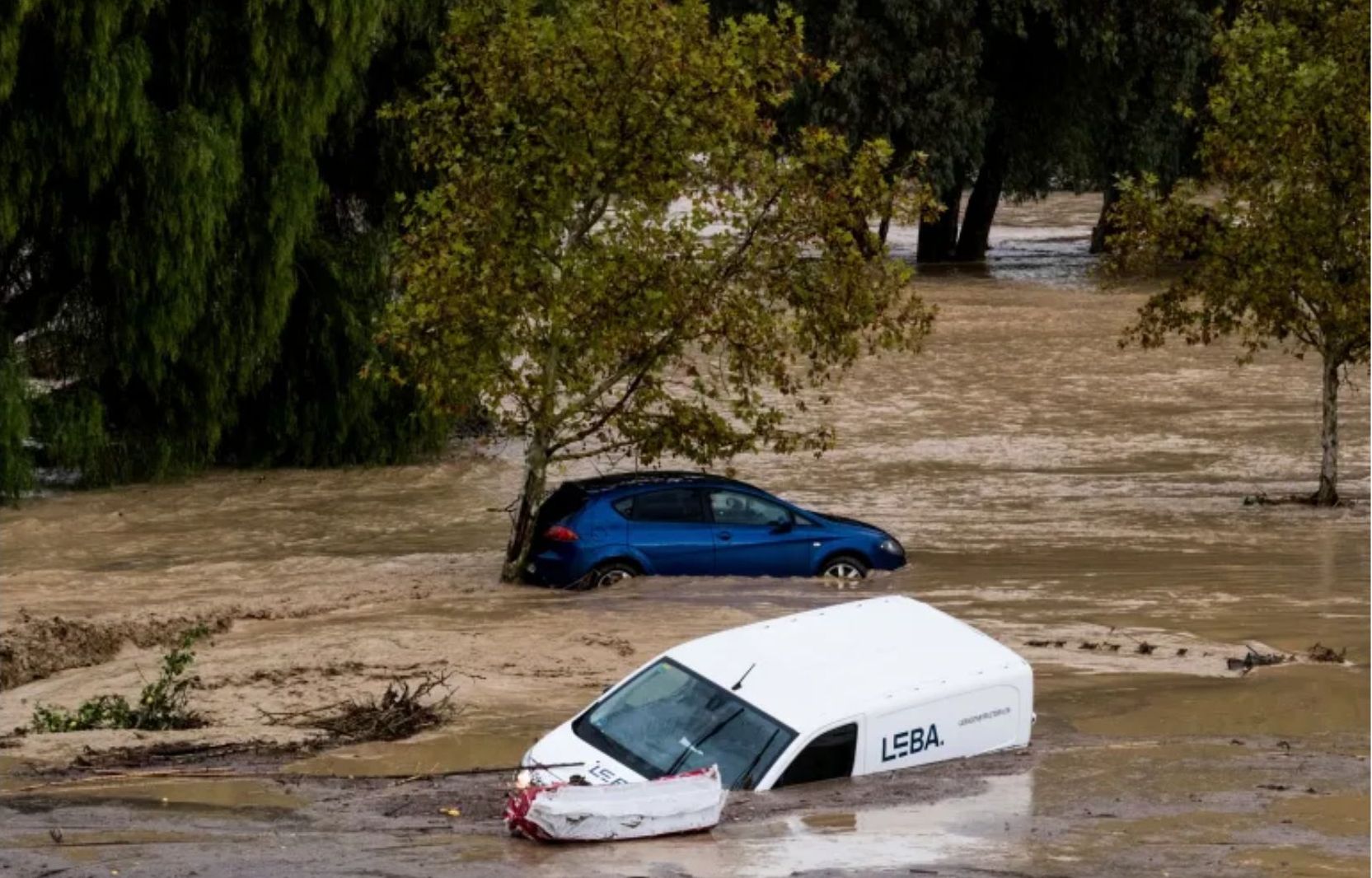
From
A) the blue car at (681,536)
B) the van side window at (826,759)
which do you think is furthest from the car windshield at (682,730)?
the blue car at (681,536)

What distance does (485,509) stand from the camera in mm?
27219

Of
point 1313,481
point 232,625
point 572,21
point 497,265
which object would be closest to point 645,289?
point 497,265

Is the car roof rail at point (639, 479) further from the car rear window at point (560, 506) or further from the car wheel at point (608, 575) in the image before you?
the car wheel at point (608, 575)

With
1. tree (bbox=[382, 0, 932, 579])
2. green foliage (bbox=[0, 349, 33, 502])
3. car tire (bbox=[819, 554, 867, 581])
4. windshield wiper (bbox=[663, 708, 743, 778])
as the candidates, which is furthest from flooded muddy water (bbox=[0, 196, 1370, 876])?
tree (bbox=[382, 0, 932, 579])

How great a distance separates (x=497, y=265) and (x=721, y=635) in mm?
8735

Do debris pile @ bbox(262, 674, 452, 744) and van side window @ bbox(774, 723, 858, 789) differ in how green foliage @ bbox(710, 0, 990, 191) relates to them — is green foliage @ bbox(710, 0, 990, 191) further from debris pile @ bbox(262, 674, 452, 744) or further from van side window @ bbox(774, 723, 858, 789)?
van side window @ bbox(774, 723, 858, 789)

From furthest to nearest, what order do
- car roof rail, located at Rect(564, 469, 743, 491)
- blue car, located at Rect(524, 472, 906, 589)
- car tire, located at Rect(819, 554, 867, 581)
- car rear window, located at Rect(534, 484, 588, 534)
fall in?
car tire, located at Rect(819, 554, 867, 581), car roof rail, located at Rect(564, 469, 743, 491), car rear window, located at Rect(534, 484, 588, 534), blue car, located at Rect(524, 472, 906, 589)

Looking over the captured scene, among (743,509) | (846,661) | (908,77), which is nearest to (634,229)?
(743,509)

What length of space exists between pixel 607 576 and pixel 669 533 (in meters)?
0.72

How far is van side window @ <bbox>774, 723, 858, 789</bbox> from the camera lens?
39.2ft

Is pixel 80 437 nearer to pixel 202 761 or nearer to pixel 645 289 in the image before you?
pixel 645 289

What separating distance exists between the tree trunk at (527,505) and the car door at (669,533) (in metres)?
1.24

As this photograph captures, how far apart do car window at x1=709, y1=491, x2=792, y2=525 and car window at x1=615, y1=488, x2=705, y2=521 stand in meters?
0.17

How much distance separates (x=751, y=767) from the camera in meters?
12.0
